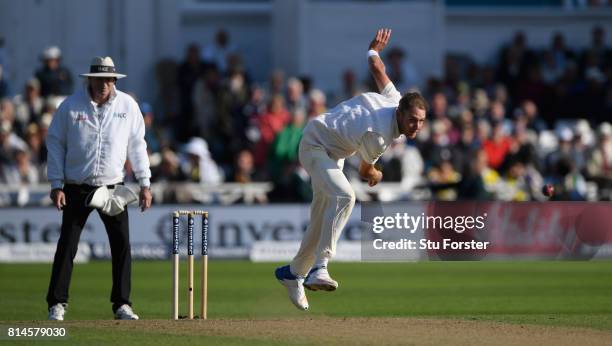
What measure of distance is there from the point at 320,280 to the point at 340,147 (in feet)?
3.51

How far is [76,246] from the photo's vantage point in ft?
39.0

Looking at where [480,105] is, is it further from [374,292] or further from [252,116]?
[374,292]

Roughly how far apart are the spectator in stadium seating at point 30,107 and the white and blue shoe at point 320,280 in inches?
452

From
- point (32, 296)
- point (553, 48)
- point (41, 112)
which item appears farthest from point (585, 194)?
point (32, 296)

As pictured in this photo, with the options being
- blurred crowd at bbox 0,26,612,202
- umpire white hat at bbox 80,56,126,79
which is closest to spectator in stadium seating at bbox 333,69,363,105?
blurred crowd at bbox 0,26,612,202

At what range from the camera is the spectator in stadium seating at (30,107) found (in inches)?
869

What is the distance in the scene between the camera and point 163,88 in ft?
80.1

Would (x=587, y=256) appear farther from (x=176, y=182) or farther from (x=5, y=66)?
(x=5, y=66)

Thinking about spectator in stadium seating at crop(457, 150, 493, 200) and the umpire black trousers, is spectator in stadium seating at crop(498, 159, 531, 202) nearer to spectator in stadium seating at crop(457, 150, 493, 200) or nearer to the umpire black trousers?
spectator in stadium seating at crop(457, 150, 493, 200)

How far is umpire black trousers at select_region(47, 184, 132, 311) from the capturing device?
1179cm

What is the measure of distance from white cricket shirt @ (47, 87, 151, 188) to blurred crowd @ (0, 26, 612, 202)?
7204 millimetres

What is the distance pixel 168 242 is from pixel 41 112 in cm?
324

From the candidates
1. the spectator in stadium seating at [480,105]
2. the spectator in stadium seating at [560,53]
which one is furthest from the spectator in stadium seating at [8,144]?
the spectator in stadium seating at [560,53]

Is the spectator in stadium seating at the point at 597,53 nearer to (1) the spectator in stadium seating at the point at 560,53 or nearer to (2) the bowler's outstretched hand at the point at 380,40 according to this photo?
(1) the spectator in stadium seating at the point at 560,53
